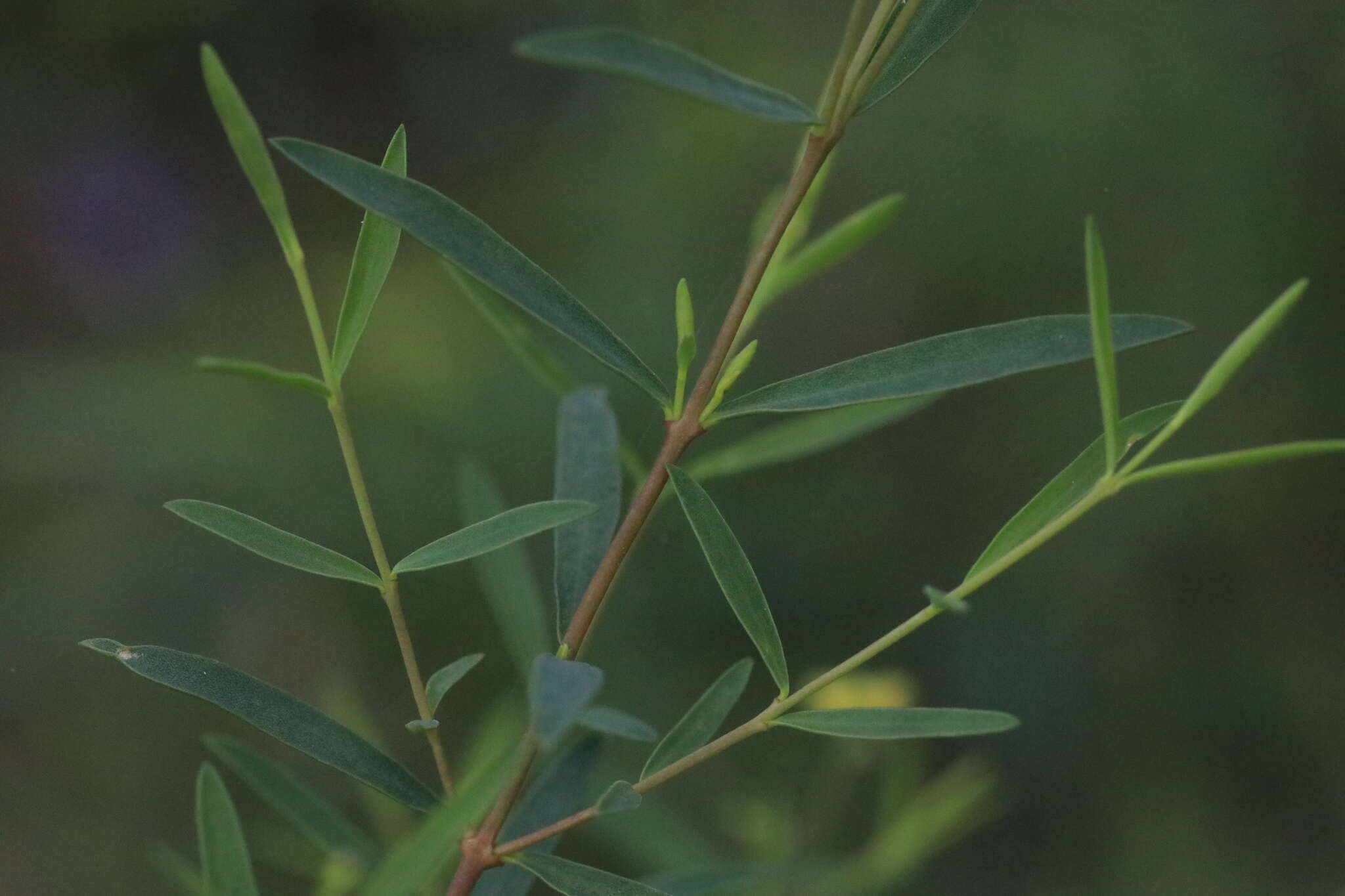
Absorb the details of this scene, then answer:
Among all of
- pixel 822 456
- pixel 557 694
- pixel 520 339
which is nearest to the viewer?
pixel 557 694

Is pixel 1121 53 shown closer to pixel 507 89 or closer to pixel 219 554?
pixel 507 89

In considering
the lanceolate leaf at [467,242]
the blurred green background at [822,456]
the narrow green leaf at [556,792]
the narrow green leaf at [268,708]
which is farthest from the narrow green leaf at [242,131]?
the blurred green background at [822,456]

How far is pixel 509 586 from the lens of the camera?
49 cm

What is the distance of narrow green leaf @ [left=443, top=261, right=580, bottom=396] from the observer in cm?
41

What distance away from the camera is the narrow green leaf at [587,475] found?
1.30 feet

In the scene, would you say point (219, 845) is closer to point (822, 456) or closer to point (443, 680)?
point (443, 680)

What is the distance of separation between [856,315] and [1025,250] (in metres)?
0.28

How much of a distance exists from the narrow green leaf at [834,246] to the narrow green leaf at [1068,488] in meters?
0.09

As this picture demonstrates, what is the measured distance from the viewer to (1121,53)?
5.51ft

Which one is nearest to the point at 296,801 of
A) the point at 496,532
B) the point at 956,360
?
the point at 496,532

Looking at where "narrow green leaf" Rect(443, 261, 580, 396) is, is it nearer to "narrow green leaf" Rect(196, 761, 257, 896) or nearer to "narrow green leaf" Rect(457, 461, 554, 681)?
"narrow green leaf" Rect(457, 461, 554, 681)

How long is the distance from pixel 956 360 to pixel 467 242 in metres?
0.14

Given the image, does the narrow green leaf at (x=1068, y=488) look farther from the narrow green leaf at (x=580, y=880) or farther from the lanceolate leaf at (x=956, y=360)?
the narrow green leaf at (x=580, y=880)

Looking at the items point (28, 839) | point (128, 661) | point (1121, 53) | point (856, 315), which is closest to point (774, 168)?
point (856, 315)
